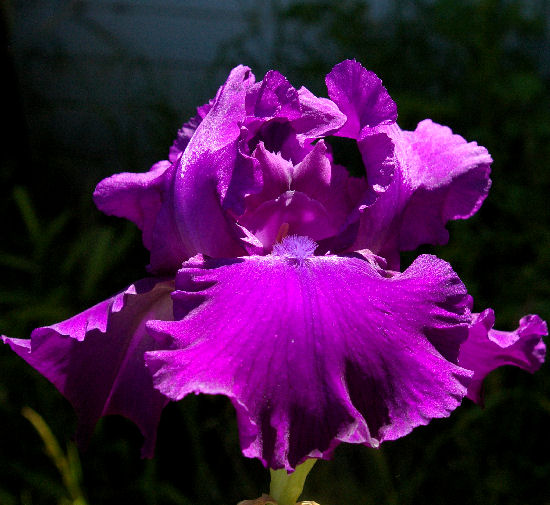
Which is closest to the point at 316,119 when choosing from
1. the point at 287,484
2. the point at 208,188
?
the point at 208,188

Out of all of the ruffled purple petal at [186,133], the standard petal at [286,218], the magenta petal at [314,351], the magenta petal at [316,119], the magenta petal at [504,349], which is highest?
the magenta petal at [316,119]

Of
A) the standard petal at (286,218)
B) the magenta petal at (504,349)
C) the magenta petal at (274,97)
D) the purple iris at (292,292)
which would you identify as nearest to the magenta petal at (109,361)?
the purple iris at (292,292)

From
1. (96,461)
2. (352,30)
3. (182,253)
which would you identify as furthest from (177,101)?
(182,253)

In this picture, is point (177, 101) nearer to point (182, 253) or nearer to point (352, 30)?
point (352, 30)

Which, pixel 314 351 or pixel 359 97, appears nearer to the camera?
pixel 314 351

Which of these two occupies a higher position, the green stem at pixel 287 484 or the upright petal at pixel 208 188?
the upright petal at pixel 208 188

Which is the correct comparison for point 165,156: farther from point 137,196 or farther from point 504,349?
point 504,349

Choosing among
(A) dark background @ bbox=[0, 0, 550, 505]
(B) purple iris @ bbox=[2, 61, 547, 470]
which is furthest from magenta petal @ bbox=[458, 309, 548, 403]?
(A) dark background @ bbox=[0, 0, 550, 505]

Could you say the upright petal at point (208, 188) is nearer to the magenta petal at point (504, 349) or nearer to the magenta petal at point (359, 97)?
the magenta petal at point (359, 97)
